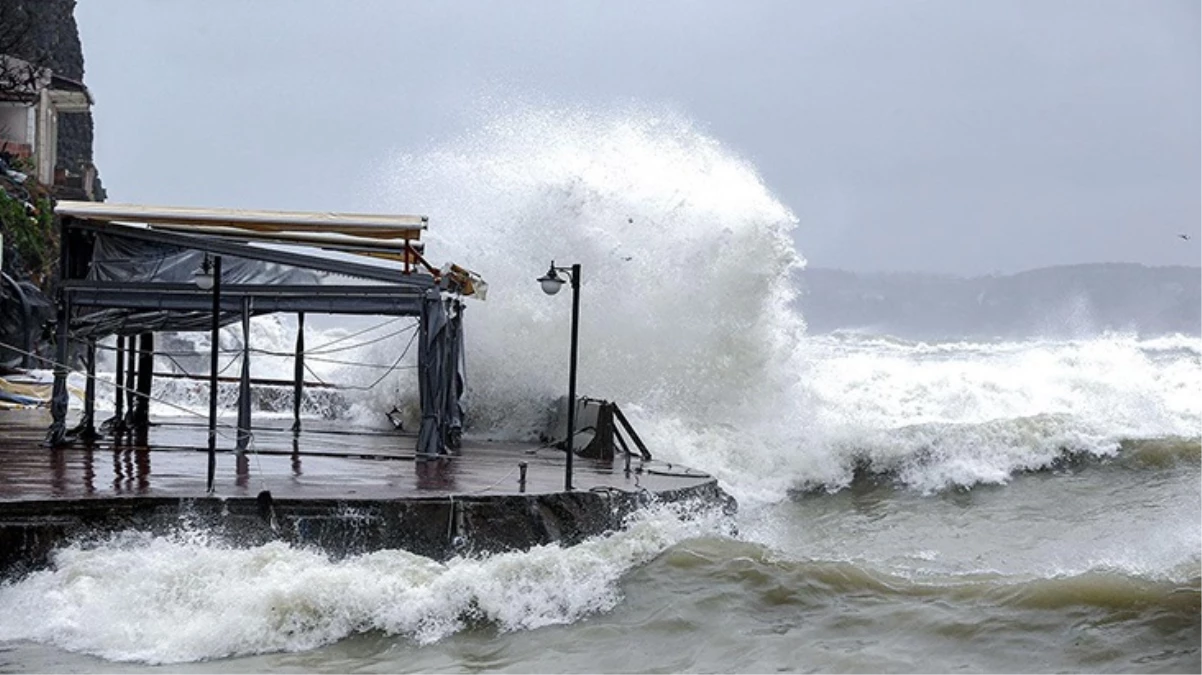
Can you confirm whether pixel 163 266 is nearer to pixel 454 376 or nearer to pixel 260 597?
pixel 454 376

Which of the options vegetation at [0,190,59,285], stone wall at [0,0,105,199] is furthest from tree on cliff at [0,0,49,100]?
stone wall at [0,0,105,199]

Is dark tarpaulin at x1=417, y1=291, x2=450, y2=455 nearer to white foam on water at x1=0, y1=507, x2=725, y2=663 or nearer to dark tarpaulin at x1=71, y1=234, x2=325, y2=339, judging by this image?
dark tarpaulin at x1=71, y1=234, x2=325, y2=339

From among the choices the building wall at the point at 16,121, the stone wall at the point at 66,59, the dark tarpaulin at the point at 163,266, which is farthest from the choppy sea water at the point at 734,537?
the stone wall at the point at 66,59

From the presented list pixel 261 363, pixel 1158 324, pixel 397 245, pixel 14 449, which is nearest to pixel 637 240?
pixel 397 245

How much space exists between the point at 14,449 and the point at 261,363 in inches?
999

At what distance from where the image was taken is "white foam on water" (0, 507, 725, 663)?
9977mm

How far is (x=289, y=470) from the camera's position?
14.3 metres

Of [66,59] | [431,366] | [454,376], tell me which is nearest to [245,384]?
[431,366]

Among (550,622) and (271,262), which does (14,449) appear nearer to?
(271,262)

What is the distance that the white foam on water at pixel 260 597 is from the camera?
998cm

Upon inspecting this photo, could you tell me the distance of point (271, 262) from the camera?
15.3 metres

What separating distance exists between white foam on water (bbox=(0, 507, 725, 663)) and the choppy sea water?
0.02m

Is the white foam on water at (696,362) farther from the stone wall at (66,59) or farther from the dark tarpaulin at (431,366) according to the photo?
the stone wall at (66,59)

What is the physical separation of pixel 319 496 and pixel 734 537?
4.54 metres
